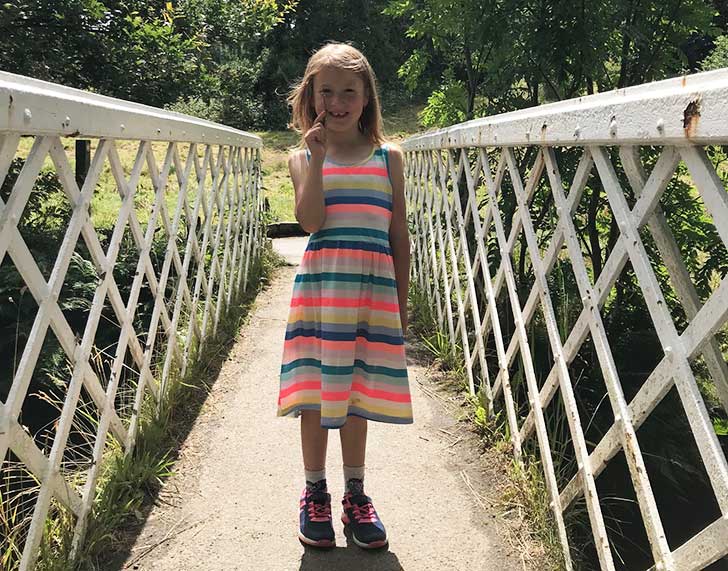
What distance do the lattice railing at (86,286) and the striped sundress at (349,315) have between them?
661mm

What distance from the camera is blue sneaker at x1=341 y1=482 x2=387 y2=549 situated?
194 centimetres

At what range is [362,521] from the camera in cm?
197

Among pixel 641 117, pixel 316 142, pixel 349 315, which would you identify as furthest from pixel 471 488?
pixel 641 117

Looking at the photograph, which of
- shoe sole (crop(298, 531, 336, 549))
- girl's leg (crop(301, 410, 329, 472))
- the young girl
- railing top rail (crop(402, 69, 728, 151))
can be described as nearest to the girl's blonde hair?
the young girl

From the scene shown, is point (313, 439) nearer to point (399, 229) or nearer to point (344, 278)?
point (344, 278)

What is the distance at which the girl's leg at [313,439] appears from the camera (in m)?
1.96

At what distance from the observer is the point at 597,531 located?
1619mm

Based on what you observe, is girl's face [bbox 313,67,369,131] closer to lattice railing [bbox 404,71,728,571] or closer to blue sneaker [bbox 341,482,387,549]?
lattice railing [bbox 404,71,728,571]

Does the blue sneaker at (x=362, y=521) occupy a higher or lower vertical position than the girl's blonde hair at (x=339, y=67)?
lower

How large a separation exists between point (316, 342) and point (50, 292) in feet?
2.45

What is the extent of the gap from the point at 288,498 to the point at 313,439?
400mm

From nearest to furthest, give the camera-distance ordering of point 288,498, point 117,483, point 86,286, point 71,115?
1. point 71,115
2. point 117,483
3. point 288,498
4. point 86,286

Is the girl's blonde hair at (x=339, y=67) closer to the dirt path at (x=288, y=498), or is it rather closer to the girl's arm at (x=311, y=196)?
the girl's arm at (x=311, y=196)

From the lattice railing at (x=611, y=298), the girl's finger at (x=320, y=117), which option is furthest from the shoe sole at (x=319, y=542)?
the girl's finger at (x=320, y=117)
